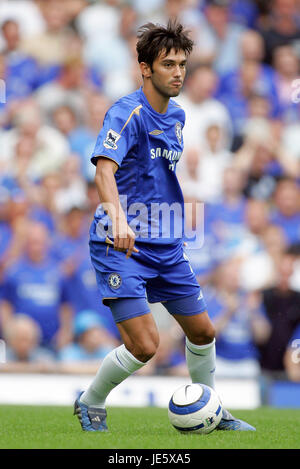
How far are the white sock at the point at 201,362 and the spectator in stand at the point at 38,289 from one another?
4.27m

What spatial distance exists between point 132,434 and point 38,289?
4819 millimetres

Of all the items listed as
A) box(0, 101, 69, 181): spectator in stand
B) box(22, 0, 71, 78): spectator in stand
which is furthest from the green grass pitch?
box(22, 0, 71, 78): spectator in stand

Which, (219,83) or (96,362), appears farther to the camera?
(219,83)

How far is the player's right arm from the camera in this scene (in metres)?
4.64

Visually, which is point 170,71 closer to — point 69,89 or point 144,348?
point 144,348

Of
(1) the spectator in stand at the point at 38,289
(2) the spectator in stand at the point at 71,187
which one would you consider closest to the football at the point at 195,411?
(1) the spectator in stand at the point at 38,289

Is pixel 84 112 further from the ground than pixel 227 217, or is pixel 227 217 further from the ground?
pixel 84 112

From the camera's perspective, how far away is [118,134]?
4.97m

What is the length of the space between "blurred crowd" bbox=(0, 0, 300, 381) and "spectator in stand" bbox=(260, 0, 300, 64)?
21 millimetres

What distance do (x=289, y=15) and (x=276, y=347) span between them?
5.60 m

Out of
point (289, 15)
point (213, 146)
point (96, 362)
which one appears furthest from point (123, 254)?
point (289, 15)

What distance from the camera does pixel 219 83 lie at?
38.9 ft

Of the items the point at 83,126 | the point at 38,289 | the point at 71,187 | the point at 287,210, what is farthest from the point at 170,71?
the point at 83,126

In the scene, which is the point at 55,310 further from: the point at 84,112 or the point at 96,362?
the point at 84,112
